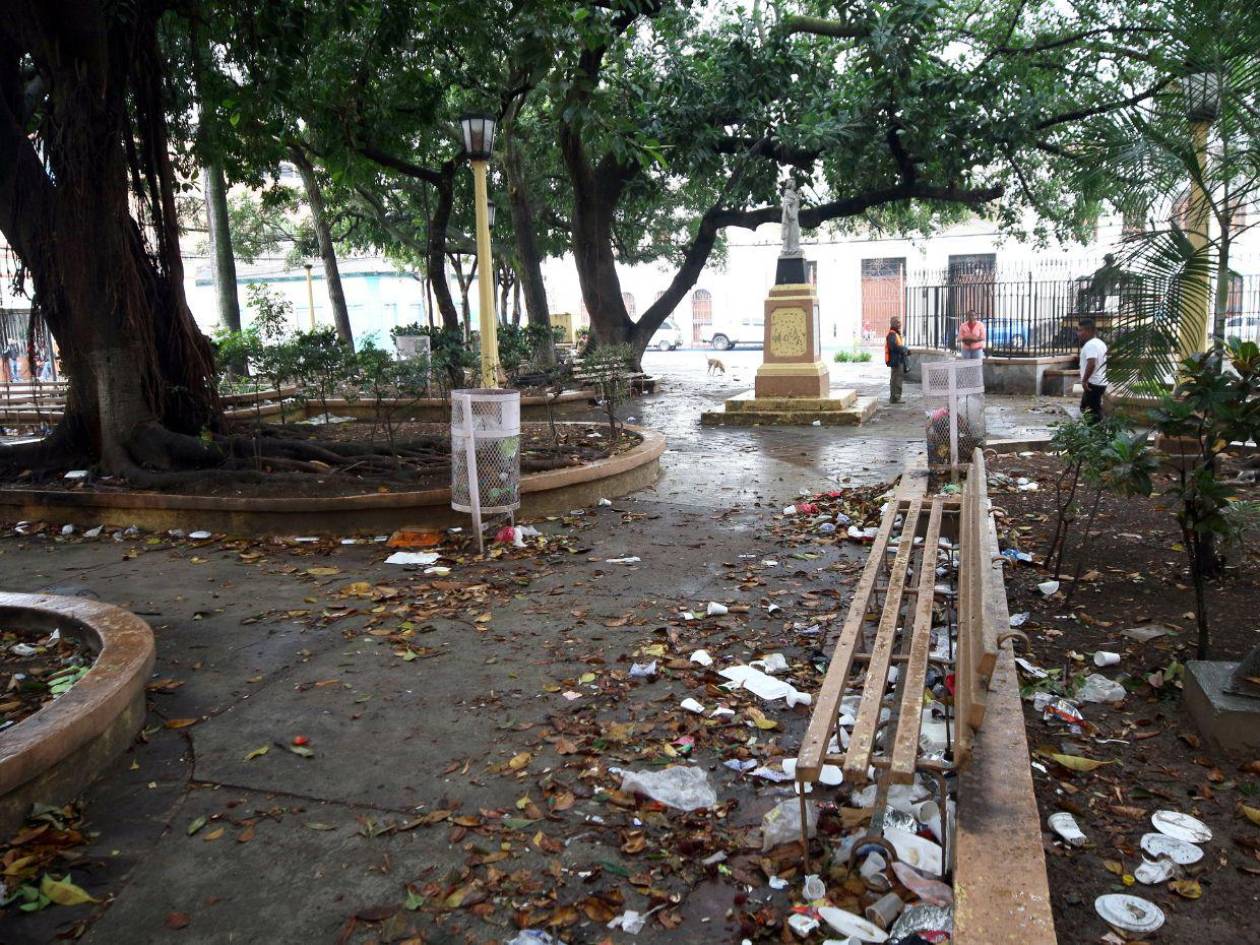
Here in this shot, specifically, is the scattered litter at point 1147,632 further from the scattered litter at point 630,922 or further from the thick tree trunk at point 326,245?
the thick tree trunk at point 326,245

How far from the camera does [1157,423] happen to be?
4.80 meters

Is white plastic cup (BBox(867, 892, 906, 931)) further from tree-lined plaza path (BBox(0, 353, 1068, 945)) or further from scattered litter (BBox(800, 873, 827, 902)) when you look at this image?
tree-lined plaza path (BBox(0, 353, 1068, 945))

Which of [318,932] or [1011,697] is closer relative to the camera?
[318,932]

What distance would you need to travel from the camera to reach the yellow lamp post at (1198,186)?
4.58 m

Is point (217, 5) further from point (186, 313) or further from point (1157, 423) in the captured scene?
point (1157, 423)

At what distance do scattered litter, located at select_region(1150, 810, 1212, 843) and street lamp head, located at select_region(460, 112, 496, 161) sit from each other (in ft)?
28.5

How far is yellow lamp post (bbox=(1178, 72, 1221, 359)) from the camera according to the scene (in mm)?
4578

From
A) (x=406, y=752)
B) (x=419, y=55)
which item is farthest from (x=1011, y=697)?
(x=419, y=55)

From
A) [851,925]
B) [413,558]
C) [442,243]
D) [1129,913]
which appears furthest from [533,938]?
[442,243]

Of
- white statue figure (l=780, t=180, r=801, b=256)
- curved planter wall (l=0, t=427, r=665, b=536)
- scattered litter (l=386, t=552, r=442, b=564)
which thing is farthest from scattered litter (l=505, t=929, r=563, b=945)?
white statue figure (l=780, t=180, r=801, b=256)

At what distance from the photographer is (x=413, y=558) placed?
6840mm

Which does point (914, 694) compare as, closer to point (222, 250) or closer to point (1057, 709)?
point (1057, 709)

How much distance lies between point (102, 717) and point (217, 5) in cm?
761

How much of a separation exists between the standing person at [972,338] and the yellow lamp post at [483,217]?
11079 millimetres
